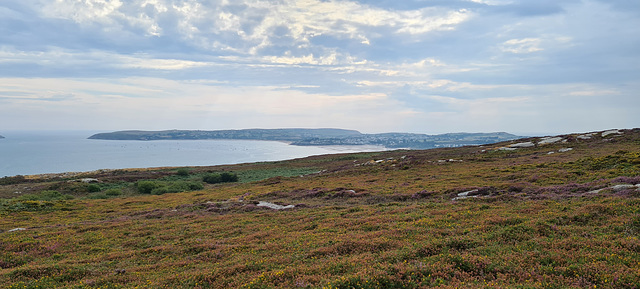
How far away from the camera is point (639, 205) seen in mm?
14836

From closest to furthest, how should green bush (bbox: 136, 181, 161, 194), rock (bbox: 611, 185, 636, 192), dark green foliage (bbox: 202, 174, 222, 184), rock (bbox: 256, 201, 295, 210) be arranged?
rock (bbox: 611, 185, 636, 192) → rock (bbox: 256, 201, 295, 210) → green bush (bbox: 136, 181, 161, 194) → dark green foliage (bbox: 202, 174, 222, 184)

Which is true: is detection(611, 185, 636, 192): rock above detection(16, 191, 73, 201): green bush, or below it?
above

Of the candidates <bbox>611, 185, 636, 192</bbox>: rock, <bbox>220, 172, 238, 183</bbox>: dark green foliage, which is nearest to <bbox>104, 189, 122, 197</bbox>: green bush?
<bbox>220, 172, 238, 183</bbox>: dark green foliage

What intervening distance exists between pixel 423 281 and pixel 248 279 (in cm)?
616

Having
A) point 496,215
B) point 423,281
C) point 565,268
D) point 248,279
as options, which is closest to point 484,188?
point 496,215

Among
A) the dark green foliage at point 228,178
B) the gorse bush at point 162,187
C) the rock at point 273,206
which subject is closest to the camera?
the rock at point 273,206

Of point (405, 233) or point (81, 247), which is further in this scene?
point (81, 247)

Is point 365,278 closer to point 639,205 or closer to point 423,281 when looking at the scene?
point 423,281

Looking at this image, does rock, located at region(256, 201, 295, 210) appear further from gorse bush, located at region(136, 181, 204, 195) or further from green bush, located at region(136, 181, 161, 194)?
green bush, located at region(136, 181, 161, 194)

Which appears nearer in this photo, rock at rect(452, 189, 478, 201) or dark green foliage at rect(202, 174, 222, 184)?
rock at rect(452, 189, 478, 201)

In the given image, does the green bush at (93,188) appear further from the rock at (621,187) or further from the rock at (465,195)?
the rock at (621,187)

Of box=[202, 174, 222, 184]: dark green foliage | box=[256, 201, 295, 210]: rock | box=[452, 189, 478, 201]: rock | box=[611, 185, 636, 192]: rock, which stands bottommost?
box=[202, 174, 222, 184]: dark green foliage

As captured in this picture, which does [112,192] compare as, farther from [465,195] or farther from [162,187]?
[465,195]

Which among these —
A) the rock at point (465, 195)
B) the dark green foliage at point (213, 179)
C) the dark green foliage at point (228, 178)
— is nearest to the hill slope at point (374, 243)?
the rock at point (465, 195)
